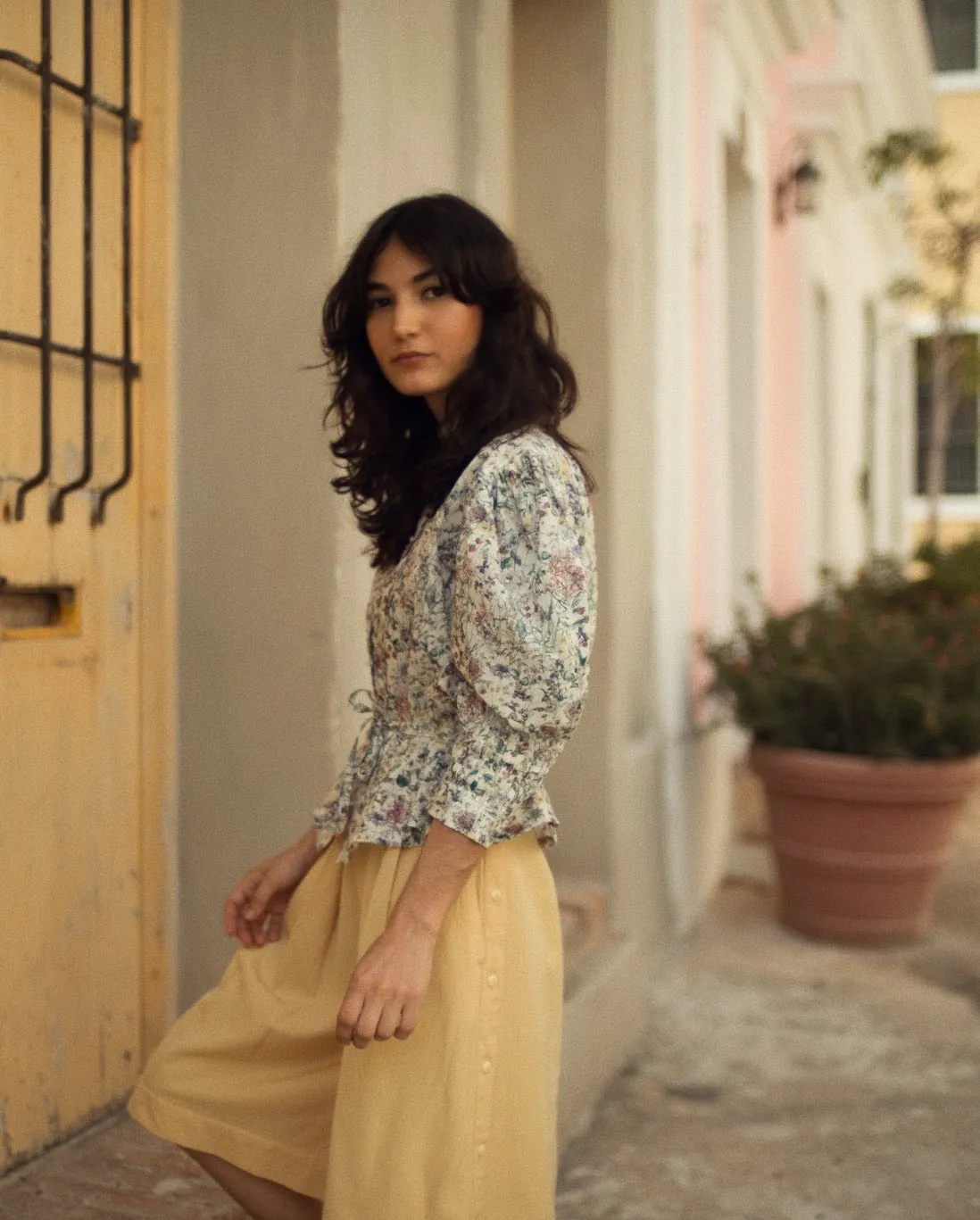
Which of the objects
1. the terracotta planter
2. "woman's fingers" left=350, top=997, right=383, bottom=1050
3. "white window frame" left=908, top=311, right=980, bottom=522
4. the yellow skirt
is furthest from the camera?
"white window frame" left=908, top=311, right=980, bottom=522

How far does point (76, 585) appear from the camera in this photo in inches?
105

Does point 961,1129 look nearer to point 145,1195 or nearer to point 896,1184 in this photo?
point 896,1184

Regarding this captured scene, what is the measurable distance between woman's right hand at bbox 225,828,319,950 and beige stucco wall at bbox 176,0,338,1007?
2.51ft

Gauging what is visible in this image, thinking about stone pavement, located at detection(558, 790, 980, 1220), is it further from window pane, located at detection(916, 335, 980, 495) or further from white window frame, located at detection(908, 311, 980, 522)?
window pane, located at detection(916, 335, 980, 495)

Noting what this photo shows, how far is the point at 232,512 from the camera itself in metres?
2.93

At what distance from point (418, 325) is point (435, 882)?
0.74m

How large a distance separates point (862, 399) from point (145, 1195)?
34.5ft

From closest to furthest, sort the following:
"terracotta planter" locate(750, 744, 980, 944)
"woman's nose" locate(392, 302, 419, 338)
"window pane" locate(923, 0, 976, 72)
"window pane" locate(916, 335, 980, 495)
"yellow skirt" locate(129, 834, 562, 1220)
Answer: "yellow skirt" locate(129, 834, 562, 1220) → "woman's nose" locate(392, 302, 419, 338) → "terracotta planter" locate(750, 744, 980, 944) → "window pane" locate(923, 0, 976, 72) → "window pane" locate(916, 335, 980, 495)

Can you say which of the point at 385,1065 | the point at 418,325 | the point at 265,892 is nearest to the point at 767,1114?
the point at 265,892

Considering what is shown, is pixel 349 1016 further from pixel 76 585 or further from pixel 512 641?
pixel 76 585

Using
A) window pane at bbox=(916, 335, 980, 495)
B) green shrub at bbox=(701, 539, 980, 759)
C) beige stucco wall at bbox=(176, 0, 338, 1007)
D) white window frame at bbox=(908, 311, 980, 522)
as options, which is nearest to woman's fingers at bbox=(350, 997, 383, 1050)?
beige stucco wall at bbox=(176, 0, 338, 1007)

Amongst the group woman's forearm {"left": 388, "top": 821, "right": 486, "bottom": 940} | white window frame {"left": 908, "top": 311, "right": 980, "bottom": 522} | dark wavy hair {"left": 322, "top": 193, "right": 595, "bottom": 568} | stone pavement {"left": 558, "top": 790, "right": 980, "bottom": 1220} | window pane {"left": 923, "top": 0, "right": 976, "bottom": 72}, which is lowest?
stone pavement {"left": 558, "top": 790, "right": 980, "bottom": 1220}

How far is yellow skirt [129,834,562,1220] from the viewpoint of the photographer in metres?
1.73

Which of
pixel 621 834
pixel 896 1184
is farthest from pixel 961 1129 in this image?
pixel 621 834
